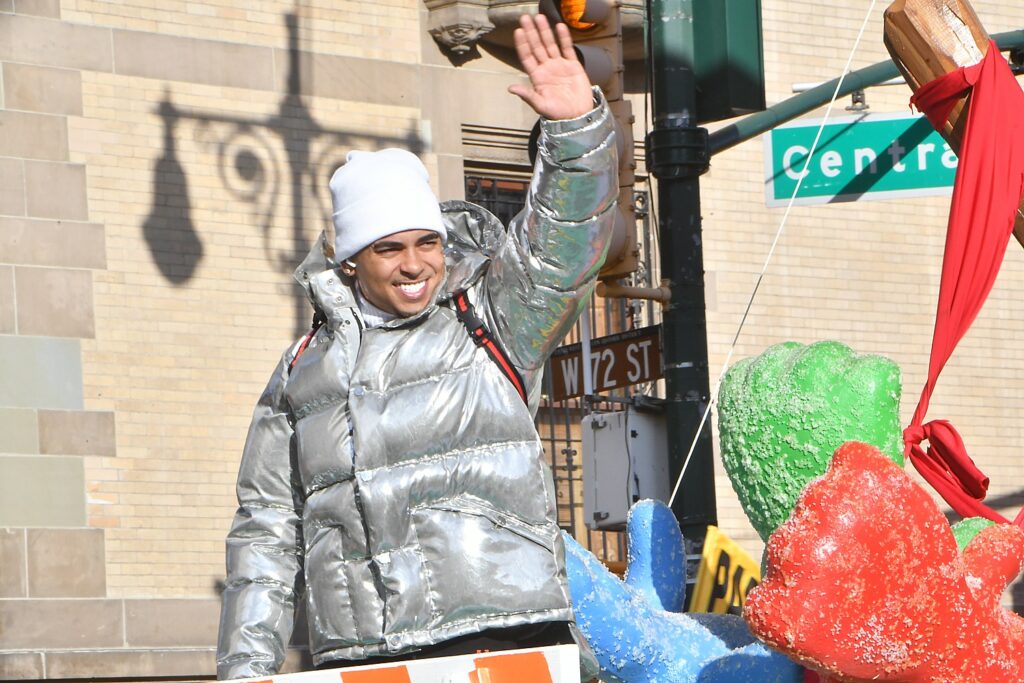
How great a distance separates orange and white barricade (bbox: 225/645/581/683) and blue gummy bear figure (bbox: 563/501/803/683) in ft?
2.99

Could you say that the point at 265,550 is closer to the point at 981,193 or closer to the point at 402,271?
the point at 402,271

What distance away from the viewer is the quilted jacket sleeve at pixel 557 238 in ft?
12.6

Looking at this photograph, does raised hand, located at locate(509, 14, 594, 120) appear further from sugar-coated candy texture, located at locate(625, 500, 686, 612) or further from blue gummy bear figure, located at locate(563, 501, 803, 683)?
sugar-coated candy texture, located at locate(625, 500, 686, 612)

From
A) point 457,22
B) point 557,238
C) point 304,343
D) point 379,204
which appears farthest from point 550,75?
point 457,22

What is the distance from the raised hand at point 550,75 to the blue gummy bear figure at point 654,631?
3.53 ft

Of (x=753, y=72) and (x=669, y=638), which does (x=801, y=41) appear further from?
(x=669, y=638)

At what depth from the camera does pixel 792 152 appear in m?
8.70

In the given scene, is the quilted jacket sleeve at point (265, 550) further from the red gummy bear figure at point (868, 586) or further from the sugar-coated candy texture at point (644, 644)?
the red gummy bear figure at point (868, 586)

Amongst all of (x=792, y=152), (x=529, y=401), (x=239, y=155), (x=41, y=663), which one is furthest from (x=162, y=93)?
(x=529, y=401)

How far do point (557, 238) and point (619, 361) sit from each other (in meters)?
5.17

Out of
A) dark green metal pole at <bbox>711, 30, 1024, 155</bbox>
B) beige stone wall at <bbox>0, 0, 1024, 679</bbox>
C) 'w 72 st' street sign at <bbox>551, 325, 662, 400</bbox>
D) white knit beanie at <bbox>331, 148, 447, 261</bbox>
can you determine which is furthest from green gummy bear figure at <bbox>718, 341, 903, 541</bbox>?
beige stone wall at <bbox>0, 0, 1024, 679</bbox>

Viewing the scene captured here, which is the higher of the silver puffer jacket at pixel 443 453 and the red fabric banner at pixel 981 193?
the red fabric banner at pixel 981 193

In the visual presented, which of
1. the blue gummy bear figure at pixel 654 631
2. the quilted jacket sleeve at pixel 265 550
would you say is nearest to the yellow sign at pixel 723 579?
the blue gummy bear figure at pixel 654 631

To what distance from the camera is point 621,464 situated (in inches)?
337
